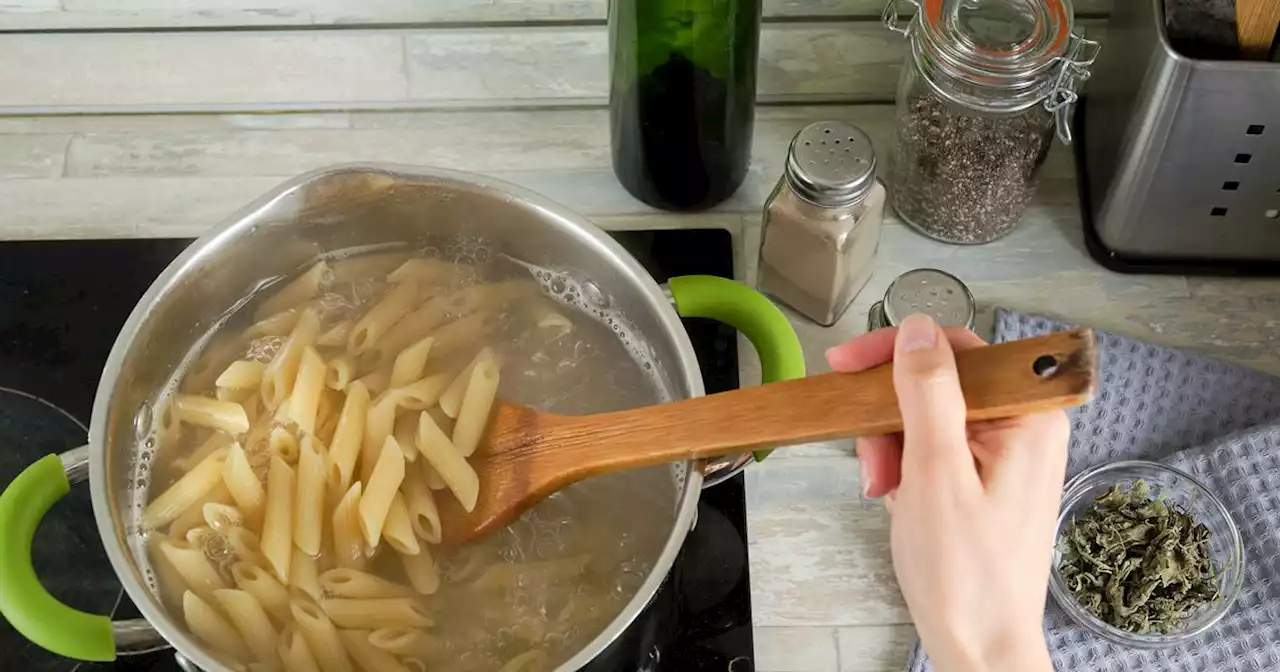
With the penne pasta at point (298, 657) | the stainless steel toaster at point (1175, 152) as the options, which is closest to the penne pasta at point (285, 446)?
the penne pasta at point (298, 657)

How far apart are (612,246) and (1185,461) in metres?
0.42

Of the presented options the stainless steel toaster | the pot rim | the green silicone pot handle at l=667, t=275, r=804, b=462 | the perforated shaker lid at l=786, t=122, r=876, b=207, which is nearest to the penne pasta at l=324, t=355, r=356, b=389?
the pot rim

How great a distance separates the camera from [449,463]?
771 mm

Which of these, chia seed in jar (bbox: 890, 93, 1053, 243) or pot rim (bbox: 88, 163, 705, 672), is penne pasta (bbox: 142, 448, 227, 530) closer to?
pot rim (bbox: 88, 163, 705, 672)

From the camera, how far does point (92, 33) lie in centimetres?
104

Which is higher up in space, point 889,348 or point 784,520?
point 889,348

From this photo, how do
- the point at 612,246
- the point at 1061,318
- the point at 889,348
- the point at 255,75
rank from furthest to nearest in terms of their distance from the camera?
the point at 255,75 < the point at 1061,318 < the point at 612,246 < the point at 889,348

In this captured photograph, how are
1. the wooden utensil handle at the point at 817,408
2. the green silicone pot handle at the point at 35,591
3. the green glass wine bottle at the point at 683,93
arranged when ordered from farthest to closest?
the green glass wine bottle at the point at 683,93 → the green silicone pot handle at the point at 35,591 → the wooden utensil handle at the point at 817,408

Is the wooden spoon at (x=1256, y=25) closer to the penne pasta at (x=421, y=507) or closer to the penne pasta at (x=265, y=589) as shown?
the penne pasta at (x=421, y=507)

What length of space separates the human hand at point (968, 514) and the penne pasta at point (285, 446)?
1.27 ft

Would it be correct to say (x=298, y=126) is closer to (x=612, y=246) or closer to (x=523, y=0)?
(x=523, y=0)

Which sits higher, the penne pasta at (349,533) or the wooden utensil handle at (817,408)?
the wooden utensil handle at (817,408)

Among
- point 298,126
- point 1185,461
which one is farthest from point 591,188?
point 1185,461

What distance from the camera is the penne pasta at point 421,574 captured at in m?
0.77
